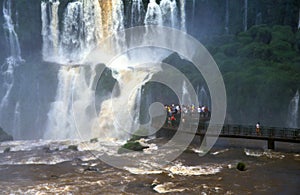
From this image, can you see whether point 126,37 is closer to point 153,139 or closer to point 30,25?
point 30,25

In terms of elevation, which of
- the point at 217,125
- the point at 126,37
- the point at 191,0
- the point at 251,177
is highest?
the point at 191,0

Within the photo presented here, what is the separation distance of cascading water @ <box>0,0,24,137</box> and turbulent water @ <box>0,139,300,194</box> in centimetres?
1611

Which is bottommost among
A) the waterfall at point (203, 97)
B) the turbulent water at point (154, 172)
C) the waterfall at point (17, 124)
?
the turbulent water at point (154, 172)

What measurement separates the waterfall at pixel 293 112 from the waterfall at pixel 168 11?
25669 mm

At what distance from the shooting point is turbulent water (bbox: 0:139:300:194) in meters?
17.6

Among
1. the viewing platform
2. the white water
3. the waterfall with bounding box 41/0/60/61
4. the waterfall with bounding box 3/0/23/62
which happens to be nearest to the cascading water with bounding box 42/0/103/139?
the waterfall with bounding box 41/0/60/61

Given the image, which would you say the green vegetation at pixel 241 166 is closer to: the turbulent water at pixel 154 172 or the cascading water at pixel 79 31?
the turbulent water at pixel 154 172

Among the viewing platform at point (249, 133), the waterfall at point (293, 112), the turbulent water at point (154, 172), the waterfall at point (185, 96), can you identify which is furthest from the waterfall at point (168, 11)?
the turbulent water at point (154, 172)

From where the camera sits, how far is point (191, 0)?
176 feet

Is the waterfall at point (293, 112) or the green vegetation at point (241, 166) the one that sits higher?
the waterfall at point (293, 112)

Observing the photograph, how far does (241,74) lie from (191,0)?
2206 centimetres

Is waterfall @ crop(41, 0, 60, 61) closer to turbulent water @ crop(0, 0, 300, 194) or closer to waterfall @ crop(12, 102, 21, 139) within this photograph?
turbulent water @ crop(0, 0, 300, 194)

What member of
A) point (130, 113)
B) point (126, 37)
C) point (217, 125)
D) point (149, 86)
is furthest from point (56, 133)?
point (126, 37)

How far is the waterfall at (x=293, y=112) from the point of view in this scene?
101 feet
